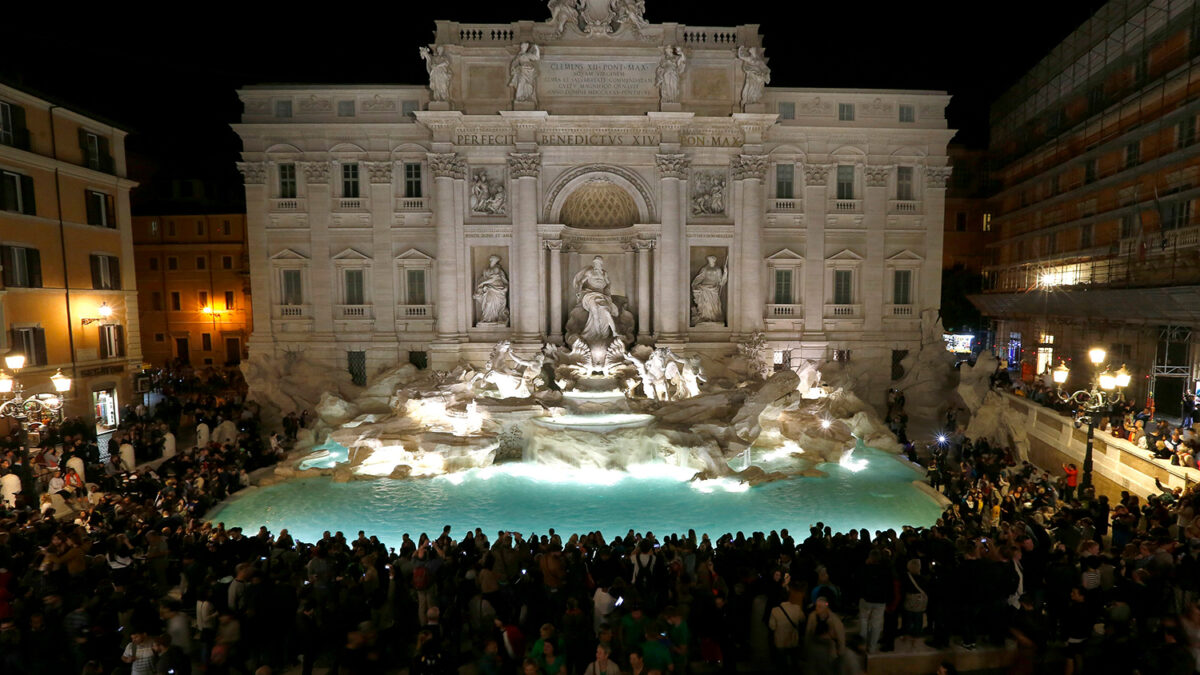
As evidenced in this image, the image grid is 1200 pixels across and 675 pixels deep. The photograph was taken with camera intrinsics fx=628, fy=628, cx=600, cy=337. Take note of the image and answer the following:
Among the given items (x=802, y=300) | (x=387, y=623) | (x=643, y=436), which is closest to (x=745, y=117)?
(x=802, y=300)

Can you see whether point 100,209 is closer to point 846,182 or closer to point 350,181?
point 350,181

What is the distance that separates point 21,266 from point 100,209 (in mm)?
3782

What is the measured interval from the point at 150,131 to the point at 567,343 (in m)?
32.0

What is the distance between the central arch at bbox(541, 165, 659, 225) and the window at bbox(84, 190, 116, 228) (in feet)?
49.1

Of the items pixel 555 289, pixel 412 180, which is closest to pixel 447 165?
pixel 412 180

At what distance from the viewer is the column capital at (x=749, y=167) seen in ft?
77.5

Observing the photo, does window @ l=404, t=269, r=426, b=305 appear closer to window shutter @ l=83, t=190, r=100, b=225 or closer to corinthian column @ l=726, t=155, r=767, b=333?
window shutter @ l=83, t=190, r=100, b=225

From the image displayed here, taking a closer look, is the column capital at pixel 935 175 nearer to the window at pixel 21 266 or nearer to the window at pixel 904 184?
the window at pixel 904 184

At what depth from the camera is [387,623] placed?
287 inches

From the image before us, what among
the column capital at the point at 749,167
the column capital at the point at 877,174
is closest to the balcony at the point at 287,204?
the column capital at the point at 749,167

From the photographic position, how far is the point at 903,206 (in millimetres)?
24828

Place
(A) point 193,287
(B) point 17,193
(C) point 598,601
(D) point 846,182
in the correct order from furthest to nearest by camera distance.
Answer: (A) point 193,287
(D) point 846,182
(B) point 17,193
(C) point 598,601

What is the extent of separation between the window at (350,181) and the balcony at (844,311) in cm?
1909

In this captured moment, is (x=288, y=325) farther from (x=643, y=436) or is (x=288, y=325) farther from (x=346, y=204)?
(x=643, y=436)
